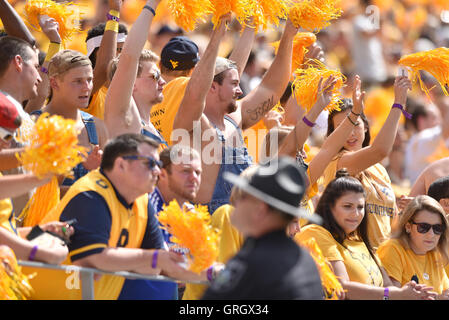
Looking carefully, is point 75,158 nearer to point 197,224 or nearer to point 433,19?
point 197,224

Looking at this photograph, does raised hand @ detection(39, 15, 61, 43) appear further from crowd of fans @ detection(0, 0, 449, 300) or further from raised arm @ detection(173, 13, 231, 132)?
raised arm @ detection(173, 13, 231, 132)

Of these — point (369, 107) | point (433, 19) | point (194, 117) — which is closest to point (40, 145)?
point (194, 117)

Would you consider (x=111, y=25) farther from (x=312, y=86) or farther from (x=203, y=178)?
(x=312, y=86)

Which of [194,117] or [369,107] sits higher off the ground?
[369,107]

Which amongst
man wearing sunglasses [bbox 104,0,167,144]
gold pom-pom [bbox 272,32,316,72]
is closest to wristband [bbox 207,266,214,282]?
man wearing sunglasses [bbox 104,0,167,144]

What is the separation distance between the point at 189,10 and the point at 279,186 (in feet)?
7.70

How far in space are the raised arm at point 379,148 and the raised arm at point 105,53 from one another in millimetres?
1852

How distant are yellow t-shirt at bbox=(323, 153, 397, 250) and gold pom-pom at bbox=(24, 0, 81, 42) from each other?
7.23 ft

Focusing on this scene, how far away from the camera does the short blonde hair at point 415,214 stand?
5586 millimetres

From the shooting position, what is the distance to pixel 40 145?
3797 mm

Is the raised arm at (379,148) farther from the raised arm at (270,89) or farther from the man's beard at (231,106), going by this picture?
the man's beard at (231,106)

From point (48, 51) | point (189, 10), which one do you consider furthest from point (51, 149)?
point (48, 51)

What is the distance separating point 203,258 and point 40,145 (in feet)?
3.32

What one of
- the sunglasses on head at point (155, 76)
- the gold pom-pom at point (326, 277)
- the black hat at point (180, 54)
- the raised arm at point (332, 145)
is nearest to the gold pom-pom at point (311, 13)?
the raised arm at point (332, 145)
